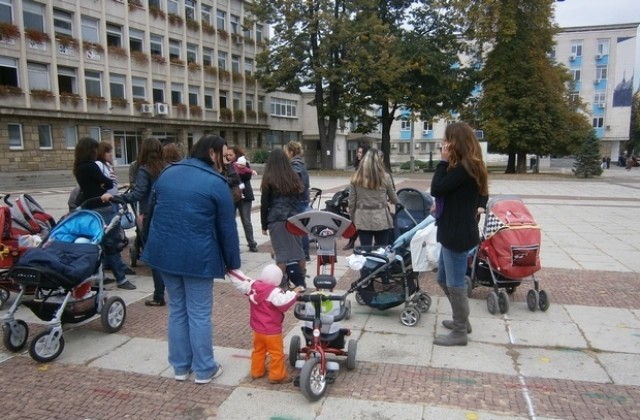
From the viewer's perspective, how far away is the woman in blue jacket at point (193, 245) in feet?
11.3

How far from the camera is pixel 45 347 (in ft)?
13.3

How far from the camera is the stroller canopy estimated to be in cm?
461

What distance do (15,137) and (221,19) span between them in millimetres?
21109

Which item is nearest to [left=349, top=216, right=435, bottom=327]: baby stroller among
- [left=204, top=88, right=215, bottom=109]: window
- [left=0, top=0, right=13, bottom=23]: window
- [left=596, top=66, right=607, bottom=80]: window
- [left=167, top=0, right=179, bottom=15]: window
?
[left=0, top=0, right=13, bottom=23]: window

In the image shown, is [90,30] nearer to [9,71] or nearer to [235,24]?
[9,71]

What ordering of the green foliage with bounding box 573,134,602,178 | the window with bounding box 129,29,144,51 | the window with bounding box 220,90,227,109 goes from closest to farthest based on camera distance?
the green foliage with bounding box 573,134,602,178, the window with bounding box 129,29,144,51, the window with bounding box 220,90,227,109

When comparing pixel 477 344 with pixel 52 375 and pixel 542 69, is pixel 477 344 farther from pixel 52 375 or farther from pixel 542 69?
pixel 542 69

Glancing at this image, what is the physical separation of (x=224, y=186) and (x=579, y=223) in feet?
34.9

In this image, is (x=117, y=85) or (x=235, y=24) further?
Result: (x=235, y=24)

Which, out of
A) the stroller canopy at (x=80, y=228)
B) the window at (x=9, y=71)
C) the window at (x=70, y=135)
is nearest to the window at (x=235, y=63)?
the window at (x=70, y=135)

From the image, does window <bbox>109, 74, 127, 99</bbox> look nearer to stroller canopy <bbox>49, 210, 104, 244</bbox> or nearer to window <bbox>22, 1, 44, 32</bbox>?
window <bbox>22, 1, 44, 32</bbox>

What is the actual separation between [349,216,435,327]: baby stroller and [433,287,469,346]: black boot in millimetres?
524

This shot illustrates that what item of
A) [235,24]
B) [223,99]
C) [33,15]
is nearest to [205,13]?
[235,24]

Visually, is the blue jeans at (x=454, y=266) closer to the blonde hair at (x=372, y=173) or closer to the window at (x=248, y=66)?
the blonde hair at (x=372, y=173)
